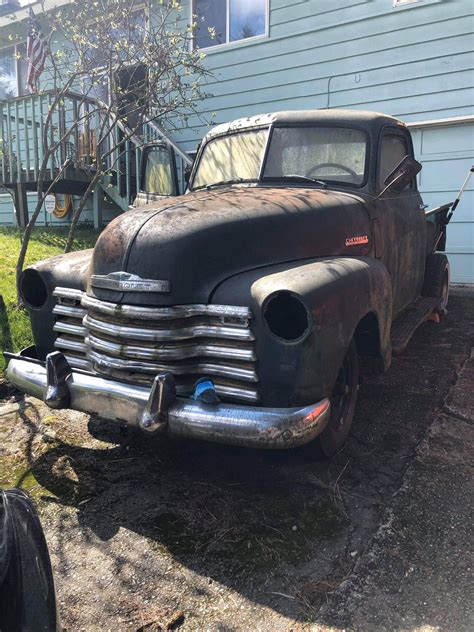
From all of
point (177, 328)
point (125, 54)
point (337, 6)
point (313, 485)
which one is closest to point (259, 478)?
point (313, 485)

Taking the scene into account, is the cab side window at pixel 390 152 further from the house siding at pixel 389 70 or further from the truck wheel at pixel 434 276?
the house siding at pixel 389 70


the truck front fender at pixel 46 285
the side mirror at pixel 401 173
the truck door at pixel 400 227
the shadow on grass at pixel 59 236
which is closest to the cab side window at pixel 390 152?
the truck door at pixel 400 227

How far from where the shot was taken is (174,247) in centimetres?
281

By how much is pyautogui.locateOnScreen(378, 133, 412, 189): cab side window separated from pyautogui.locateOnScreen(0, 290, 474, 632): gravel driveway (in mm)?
1929

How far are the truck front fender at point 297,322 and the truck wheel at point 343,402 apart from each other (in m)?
0.46

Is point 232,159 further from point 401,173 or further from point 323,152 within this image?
point 401,173

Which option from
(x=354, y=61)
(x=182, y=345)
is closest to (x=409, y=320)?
(x=182, y=345)

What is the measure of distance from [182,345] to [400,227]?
269 centimetres

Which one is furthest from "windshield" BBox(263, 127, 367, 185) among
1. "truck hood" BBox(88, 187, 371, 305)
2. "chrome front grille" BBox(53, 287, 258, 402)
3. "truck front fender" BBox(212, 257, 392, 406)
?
"chrome front grille" BBox(53, 287, 258, 402)

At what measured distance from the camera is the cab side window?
14.1 ft

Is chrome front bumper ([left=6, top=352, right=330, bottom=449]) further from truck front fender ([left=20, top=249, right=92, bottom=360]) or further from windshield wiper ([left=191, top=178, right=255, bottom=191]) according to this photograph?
windshield wiper ([left=191, top=178, right=255, bottom=191])

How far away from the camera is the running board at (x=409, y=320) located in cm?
407

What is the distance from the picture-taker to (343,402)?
3.29 metres

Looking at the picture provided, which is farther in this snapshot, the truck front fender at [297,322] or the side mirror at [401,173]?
the side mirror at [401,173]
